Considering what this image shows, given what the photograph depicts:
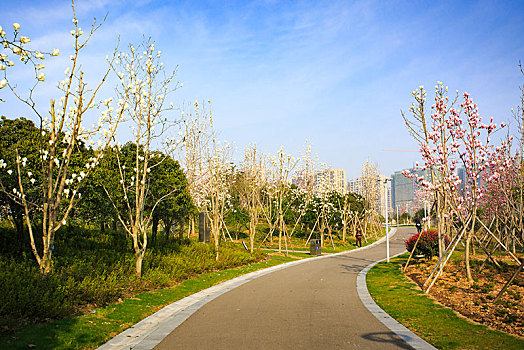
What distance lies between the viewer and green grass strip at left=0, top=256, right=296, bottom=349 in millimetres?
6001

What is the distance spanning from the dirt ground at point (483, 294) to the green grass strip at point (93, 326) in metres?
7.03

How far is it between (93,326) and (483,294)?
30.9 feet

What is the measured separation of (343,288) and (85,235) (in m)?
9.97

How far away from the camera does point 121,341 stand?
6516mm

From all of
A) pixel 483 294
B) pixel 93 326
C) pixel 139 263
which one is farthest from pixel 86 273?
pixel 483 294

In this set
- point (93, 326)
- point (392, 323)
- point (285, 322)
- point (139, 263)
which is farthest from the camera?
point (139, 263)

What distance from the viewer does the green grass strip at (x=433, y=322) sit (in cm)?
615

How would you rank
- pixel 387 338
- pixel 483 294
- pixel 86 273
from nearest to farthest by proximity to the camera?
pixel 387 338 → pixel 86 273 → pixel 483 294

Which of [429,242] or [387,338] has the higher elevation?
[429,242]

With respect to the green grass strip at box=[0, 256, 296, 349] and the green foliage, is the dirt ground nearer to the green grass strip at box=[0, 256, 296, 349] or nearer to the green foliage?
the green grass strip at box=[0, 256, 296, 349]

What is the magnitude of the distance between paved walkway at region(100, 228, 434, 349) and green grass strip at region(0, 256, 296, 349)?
12.5 inches

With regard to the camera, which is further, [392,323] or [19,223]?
[19,223]

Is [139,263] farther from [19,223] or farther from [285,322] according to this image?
[285,322]

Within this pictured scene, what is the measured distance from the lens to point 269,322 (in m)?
7.70
